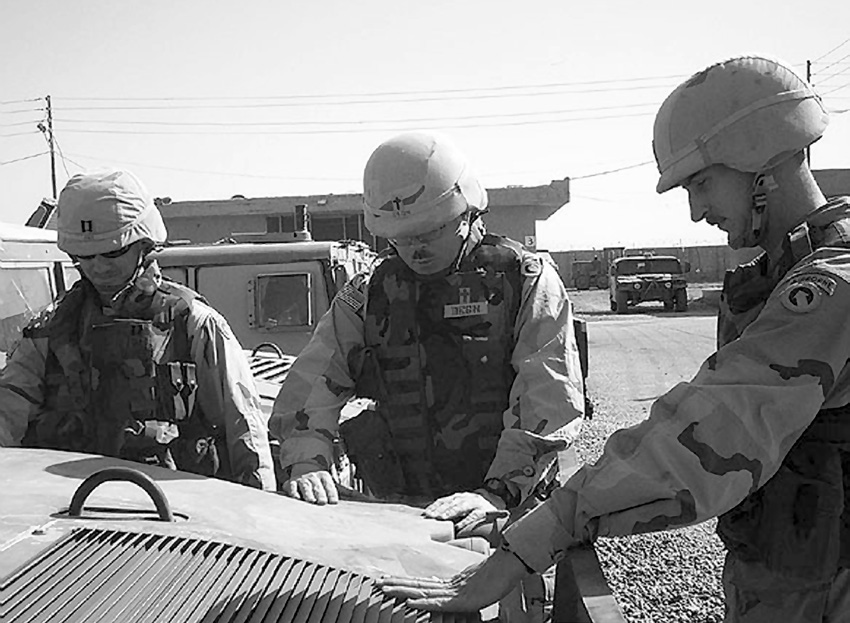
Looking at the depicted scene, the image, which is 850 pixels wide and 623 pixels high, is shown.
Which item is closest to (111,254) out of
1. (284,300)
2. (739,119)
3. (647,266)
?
(739,119)

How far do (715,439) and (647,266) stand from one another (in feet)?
89.2

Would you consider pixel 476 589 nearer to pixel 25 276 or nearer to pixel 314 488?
pixel 314 488

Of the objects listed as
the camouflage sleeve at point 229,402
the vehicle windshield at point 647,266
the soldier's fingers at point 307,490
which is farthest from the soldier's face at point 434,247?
the vehicle windshield at point 647,266

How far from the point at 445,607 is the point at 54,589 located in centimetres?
64

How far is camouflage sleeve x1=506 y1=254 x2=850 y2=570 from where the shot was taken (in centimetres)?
172

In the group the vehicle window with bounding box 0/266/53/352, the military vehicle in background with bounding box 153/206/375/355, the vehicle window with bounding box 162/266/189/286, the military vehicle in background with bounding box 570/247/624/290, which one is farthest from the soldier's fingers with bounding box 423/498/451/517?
the military vehicle in background with bounding box 570/247/624/290

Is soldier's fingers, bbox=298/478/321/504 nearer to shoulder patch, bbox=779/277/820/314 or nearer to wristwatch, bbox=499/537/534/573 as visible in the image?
wristwatch, bbox=499/537/534/573

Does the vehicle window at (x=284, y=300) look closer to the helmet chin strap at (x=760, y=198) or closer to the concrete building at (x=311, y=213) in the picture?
the helmet chin strap at (x=760, y=198)

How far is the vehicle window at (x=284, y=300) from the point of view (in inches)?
283

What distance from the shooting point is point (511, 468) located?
2.65 metres

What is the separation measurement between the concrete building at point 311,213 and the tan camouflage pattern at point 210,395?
18.2 meters

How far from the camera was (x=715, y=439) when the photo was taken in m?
1.71

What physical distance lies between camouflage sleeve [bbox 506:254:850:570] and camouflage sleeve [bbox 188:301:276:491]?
4.86 ft

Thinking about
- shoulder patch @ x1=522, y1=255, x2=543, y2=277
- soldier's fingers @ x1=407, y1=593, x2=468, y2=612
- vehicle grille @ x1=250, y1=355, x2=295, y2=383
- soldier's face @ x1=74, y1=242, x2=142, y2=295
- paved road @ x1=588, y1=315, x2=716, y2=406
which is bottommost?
paved road @ x1=588, y1=315, x2=716, y2=406
